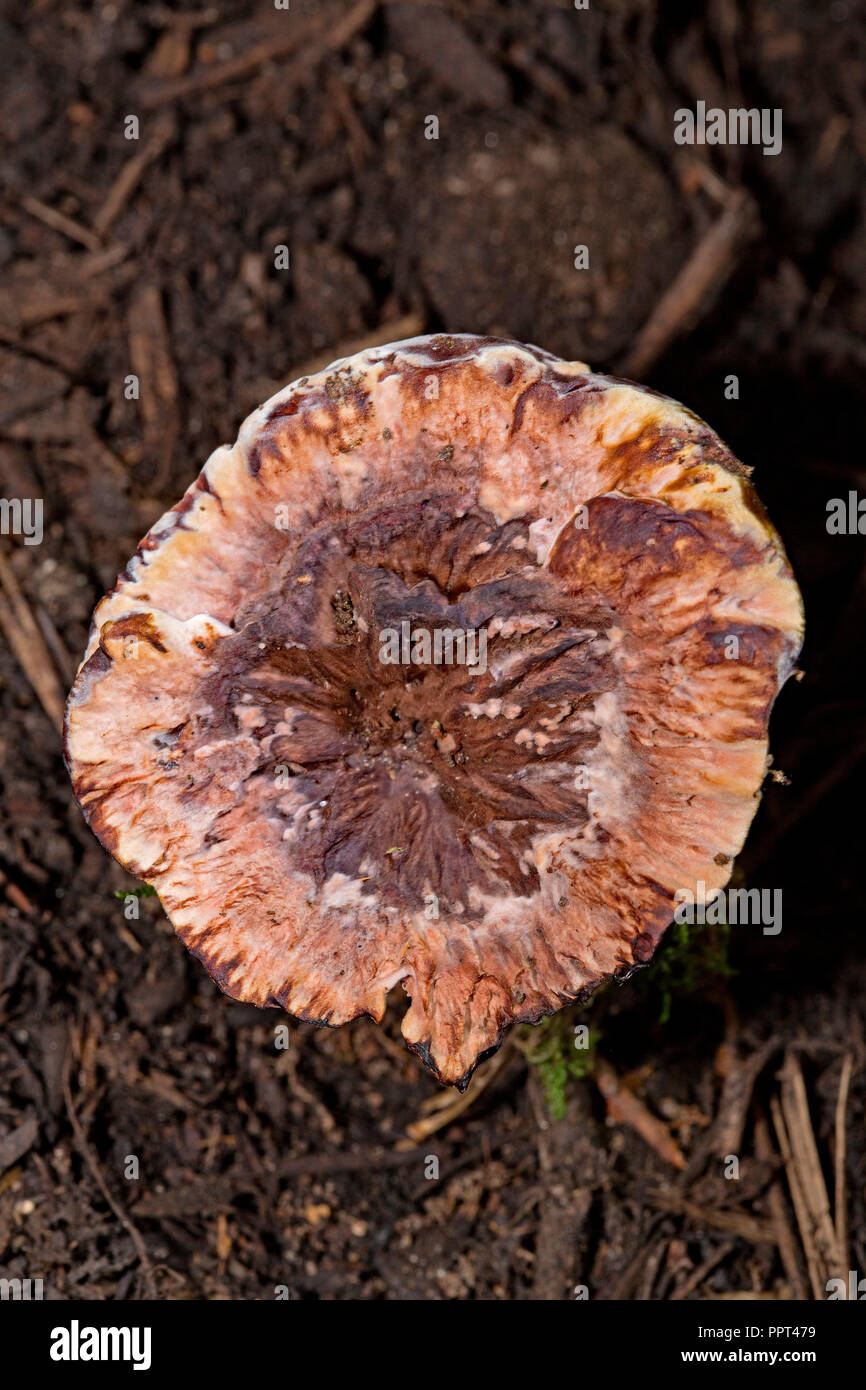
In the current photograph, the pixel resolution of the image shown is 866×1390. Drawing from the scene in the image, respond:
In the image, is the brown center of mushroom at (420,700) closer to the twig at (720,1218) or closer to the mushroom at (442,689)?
the mushroom at (442,689)

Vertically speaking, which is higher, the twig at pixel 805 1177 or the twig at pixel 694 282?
the twig at pixel 694 282

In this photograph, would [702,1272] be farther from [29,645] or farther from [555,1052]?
[29,645]

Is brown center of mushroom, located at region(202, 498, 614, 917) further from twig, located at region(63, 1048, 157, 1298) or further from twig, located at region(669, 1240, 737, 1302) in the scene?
twig, located at region(669, 1240, 737, 1302)

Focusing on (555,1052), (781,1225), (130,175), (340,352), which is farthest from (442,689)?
(130,175)

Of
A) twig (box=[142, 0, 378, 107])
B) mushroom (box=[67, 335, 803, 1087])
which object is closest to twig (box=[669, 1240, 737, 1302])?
mushroom (box=[67, 335, 803, 1087])

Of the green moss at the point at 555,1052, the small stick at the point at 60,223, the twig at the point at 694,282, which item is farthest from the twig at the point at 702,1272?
the small stick at the point at 60,223
